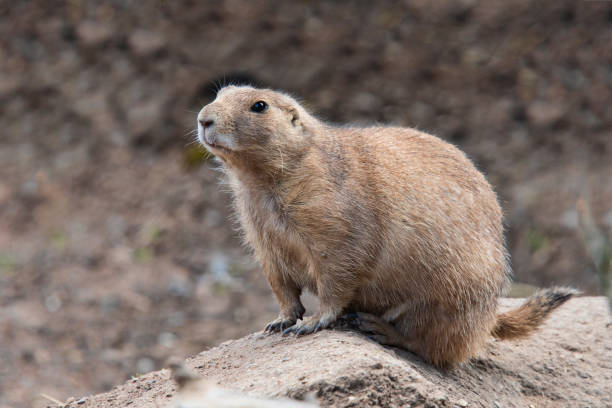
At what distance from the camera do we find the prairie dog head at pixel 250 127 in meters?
4.93

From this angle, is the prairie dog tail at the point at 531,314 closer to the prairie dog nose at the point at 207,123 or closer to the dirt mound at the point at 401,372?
the dirt mound at the point at 401,372

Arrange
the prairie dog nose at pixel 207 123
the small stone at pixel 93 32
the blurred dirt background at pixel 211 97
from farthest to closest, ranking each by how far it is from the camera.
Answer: the small stone at pixel 93 32, the blurred dirt background at pixel 211 97, the prairie dog nose at pixel 207 123

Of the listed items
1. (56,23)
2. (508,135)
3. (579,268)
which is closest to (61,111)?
(56,23)

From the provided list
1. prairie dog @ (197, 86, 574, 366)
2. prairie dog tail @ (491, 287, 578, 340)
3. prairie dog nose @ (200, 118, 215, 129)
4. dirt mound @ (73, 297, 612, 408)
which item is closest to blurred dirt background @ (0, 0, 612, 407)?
dirt mound @ (73, 297, 612, 408)

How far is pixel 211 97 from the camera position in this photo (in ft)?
41.1

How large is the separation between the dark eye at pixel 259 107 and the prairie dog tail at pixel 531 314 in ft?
7.51

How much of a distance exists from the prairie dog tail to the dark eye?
229 cm

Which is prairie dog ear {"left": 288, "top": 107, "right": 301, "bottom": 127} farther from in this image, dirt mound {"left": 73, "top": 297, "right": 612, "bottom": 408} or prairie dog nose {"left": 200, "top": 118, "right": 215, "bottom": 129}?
dirt mound {"left": 73, "top": 297, "right": 612, "bottom": 408}

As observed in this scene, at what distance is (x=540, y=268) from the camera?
10.9 m

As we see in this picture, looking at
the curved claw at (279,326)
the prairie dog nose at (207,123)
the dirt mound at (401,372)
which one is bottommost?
the dirt mound at (401,372)

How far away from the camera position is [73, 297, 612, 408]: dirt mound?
4.27m

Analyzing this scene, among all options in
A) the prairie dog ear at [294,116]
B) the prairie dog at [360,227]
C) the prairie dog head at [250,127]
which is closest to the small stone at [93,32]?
the prairie dog at [360,227]

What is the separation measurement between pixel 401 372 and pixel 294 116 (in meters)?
1.87

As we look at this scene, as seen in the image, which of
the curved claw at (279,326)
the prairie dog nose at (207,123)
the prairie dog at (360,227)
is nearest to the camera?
the prairie dog nose at (207,123)
